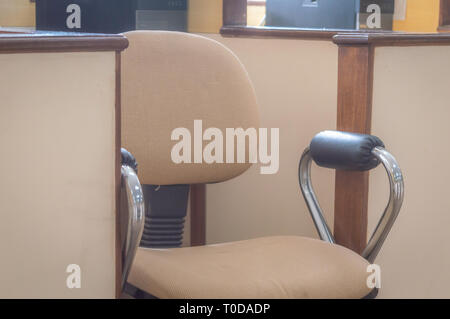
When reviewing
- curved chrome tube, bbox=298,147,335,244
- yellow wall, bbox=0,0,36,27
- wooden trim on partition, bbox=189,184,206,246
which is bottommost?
wooden trim on partition, bbox=189,184,206,246

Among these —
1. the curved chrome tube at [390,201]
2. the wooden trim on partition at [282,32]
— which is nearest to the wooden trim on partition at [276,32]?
the wooden trim on partition at [282,32]

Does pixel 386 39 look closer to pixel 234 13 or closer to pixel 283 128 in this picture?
pixel 283 128

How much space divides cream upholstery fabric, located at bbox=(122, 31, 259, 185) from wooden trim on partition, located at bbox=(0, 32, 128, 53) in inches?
17.4

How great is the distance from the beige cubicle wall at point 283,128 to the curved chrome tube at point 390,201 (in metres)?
0.64

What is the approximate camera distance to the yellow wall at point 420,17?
2.94 meters

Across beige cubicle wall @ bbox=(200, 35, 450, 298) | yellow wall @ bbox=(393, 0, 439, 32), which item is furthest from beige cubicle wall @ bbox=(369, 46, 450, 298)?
yellow wall @ bbox=(393, 0, 439, 32)

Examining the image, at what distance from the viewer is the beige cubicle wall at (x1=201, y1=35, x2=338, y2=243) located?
7.63ft

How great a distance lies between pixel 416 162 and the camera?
1933mm

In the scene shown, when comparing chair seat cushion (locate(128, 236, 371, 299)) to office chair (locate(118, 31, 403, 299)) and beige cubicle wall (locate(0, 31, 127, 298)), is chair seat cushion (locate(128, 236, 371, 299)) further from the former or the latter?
beige cubicle wall (locate(0, 31, 127, 298))

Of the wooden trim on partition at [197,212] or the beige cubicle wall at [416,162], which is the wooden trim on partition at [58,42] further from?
the wooden trim on partition at [197,212]

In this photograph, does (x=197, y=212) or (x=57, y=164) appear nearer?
(x=57, y=164)

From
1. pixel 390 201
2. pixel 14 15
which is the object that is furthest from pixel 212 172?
pixel 14 15

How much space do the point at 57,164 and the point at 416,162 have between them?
99cm
